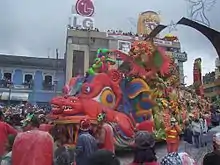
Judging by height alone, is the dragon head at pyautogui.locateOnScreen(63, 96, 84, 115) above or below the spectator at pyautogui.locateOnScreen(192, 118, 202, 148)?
above

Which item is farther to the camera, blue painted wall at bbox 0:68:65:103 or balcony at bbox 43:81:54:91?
balcony at bbox 43:81:54:91

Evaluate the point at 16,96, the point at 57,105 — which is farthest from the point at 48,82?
the point at 57,105

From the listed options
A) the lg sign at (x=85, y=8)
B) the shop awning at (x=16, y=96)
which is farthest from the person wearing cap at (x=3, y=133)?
the lg sign at (x=85, y=8)

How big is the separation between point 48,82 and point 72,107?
32037mm

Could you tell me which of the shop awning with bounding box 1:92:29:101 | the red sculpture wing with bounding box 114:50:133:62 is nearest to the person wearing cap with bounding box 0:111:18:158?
the red sculpture wing with bounding box 114:50:133:62

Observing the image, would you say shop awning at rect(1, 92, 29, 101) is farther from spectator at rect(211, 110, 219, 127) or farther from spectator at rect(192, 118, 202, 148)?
spectator at rect(192, 118, 202, 148)

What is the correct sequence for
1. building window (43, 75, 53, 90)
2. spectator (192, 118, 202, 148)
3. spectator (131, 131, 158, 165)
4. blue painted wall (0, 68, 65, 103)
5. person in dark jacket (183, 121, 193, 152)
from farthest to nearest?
1. building window (43, 75, 53, 90)
2. blue painted wall (0, 68, 65, 103)
3. person in dark jacket (183, 121, 193, 152)
4. spectator (192, 118, 202, 148)
5. spectator (131, 131, 158, 165)

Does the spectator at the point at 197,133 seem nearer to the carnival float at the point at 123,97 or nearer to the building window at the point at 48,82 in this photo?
the carnival float at the point at 123,97

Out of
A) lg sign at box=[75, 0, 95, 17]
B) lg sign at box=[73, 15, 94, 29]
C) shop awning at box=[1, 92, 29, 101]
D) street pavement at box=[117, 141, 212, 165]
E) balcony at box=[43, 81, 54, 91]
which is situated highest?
lg sign at box=[75, 0, 95, 17]

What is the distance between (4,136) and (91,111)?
4047 mm

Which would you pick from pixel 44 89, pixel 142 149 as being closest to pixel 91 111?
pixel 142 149

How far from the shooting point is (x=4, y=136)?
6.01 metres

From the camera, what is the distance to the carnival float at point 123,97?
9805 millimetres

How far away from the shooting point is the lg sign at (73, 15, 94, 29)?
142 feet
